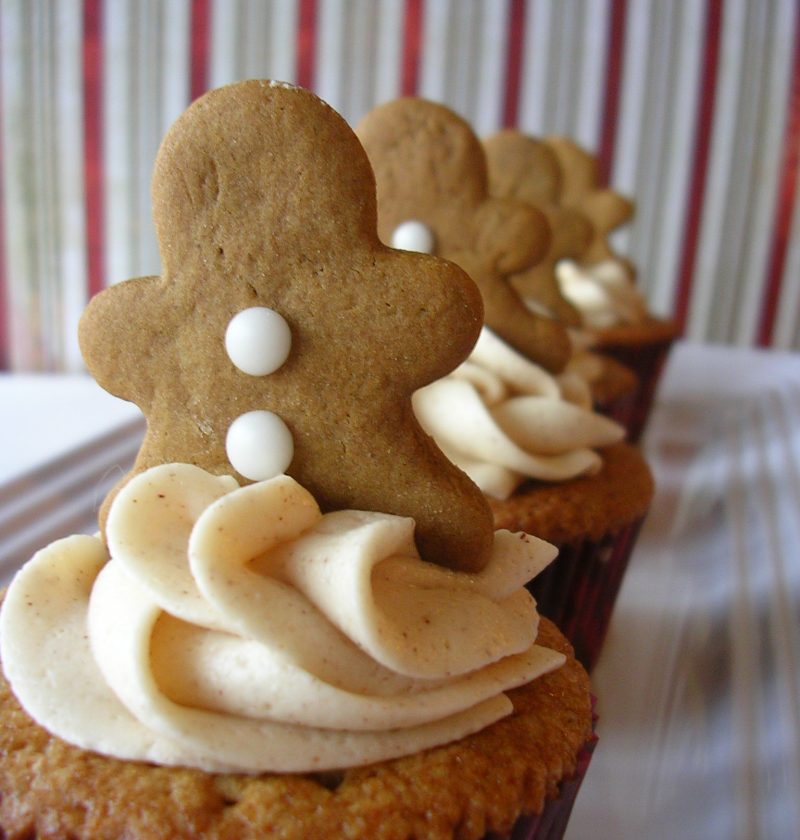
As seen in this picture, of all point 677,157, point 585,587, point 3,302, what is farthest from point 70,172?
point 585,587

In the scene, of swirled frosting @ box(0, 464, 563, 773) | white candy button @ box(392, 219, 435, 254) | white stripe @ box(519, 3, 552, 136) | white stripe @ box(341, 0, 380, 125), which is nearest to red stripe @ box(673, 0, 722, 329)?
white stripe @ box(519, 3, 552, 136)

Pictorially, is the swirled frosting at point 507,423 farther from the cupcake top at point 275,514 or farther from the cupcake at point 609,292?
the cupcake at point 609,292

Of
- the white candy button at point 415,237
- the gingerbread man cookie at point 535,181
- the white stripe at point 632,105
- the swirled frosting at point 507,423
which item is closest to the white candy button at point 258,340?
the swirled frosting at point 507,423

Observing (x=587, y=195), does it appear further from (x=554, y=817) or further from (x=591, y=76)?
(x=554, y=817)

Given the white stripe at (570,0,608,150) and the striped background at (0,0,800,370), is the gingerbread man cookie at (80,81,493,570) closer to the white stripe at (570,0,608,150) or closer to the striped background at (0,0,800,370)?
the striped background at (0,0,800,370)

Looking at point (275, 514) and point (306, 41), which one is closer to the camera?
point (275, 514)
